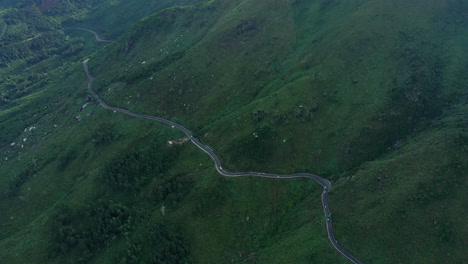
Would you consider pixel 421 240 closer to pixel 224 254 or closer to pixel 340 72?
pixel 224 254

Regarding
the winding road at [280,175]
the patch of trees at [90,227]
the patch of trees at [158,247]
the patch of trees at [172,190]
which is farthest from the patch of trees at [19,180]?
the patch of trees at [158,247]

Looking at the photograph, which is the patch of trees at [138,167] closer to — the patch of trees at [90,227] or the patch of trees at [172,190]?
the patch of trees at [172,190]

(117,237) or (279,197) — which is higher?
(117,237)

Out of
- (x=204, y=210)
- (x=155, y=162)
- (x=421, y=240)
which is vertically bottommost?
(x=421, y=240)

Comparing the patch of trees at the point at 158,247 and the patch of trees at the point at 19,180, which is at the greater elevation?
the patch of trees at the point at 19,180

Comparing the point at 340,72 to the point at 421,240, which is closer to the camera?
the point at 421,240

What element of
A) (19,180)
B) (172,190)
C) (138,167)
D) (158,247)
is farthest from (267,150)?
(19,180)

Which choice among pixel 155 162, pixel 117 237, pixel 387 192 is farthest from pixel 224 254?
pixel 387 192
